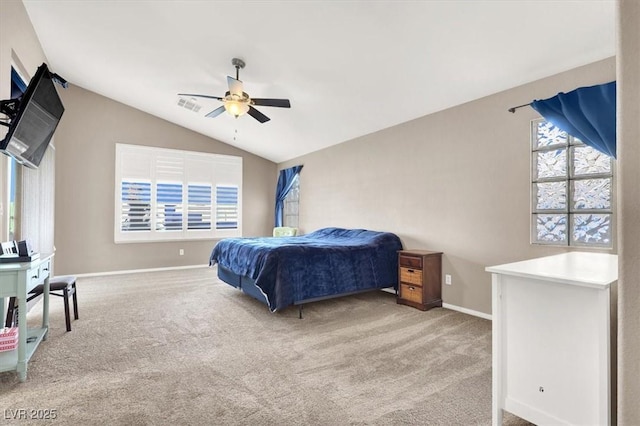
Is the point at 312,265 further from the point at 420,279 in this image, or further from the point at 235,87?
the point at 235,87

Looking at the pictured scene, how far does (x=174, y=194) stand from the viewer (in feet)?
20.8

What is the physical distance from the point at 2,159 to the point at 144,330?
1.98 metres

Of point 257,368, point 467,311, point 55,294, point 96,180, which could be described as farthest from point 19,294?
point 96,180

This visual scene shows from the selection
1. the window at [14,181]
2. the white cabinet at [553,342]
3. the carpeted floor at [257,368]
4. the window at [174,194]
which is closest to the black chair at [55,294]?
the carpeted floor at [257,368]

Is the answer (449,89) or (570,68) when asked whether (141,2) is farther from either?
(570,68)

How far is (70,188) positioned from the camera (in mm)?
5453

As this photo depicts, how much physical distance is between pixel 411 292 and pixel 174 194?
5007 millimetres

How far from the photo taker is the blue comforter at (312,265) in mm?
3396

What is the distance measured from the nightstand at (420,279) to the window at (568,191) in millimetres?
1110

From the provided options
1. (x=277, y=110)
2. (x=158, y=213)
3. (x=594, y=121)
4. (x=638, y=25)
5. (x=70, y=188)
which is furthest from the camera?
(x=158, y=213)

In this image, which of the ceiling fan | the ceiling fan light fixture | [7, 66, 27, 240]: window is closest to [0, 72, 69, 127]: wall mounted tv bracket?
[7, 66, 27, 240]: window

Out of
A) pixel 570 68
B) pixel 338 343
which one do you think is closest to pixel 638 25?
pixel 338 343

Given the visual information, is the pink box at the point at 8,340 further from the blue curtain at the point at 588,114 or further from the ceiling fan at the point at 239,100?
the blue curtain at the point at 588,114

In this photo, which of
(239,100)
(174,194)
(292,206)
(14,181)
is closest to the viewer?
(14,181)
